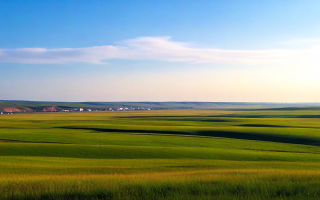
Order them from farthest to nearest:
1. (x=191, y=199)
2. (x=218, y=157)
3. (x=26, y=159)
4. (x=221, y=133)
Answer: (x=221, y=133) < (x=218, y=157) < (x=26, y=159) < (x=191, y=199)

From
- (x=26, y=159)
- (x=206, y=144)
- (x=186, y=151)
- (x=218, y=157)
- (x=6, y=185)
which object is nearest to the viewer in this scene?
A: (x=6, y=185)

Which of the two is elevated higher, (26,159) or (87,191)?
(87,191)

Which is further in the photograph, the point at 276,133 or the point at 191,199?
the point at 276,133

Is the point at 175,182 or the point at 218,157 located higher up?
the point at 175,182

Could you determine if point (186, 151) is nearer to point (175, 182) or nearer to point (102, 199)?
point (175, 182)

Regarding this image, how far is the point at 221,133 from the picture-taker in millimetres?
53281

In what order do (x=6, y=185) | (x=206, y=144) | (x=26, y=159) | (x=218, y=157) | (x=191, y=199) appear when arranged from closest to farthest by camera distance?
(x=191, y=199)
(x=6, y=185)
(x=26, y=159)
(x=218, y=157)
(x=206, y=144)

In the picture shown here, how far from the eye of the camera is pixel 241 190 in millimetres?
9977

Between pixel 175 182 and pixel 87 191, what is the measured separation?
10.0ft

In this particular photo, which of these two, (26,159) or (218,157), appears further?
(218,157)

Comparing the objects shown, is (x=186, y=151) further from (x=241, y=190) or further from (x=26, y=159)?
(x=241, y=190)

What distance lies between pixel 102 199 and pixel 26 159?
19.2 meters

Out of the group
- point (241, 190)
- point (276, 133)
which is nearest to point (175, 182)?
point (241, 190)

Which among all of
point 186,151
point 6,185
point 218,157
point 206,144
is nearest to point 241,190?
point 6,185
